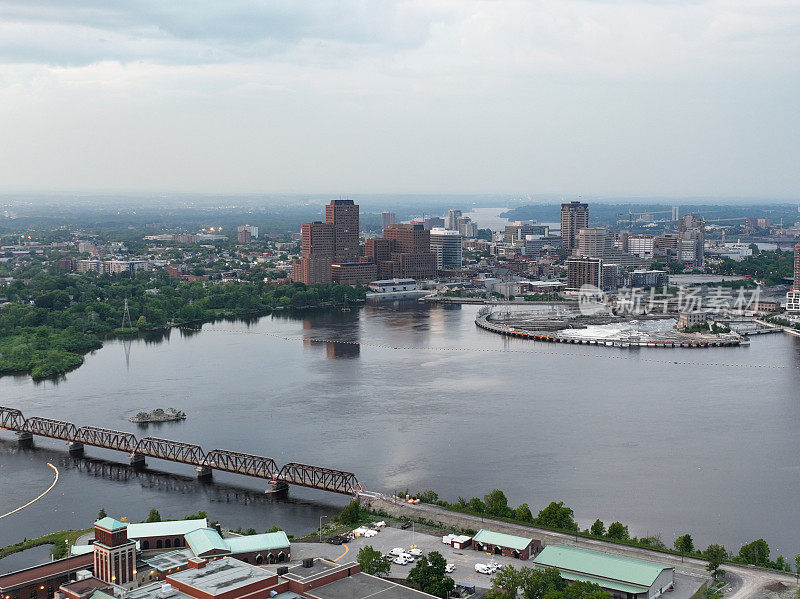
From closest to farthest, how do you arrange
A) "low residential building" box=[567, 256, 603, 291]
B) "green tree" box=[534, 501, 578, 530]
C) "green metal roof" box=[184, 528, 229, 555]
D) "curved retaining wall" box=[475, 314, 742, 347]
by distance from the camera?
"green metal roof" box=[184, 528, 229, 555], "green tree" box=[534, 501, 578, 530], "curved retaining wall" box=[475, 314, 742, 347], "low residential building" box=[567, 256, 603, 291]

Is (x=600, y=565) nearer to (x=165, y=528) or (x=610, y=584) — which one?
(x=610, y=584)

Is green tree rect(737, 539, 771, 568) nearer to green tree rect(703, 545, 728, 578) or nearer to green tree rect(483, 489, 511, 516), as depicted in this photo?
green tree rect(703, 545, 728, 578)

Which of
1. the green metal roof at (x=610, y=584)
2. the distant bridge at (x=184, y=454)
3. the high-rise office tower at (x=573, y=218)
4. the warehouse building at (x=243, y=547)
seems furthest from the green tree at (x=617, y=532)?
the high-rise office tower at (x=573, y=218)

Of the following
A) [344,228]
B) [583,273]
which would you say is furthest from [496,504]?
[344,228]

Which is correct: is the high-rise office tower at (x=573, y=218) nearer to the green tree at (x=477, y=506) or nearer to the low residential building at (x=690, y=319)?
the low residential building at (x=690, y=319)

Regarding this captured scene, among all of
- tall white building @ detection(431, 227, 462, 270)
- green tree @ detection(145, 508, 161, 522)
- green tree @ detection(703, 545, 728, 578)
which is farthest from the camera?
tall white building @ detection(431, 227, 462, 270)

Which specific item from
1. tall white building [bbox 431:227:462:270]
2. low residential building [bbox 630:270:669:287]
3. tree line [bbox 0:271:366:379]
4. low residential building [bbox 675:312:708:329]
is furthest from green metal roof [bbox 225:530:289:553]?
tall white building [bbox 431:227:462:270]
